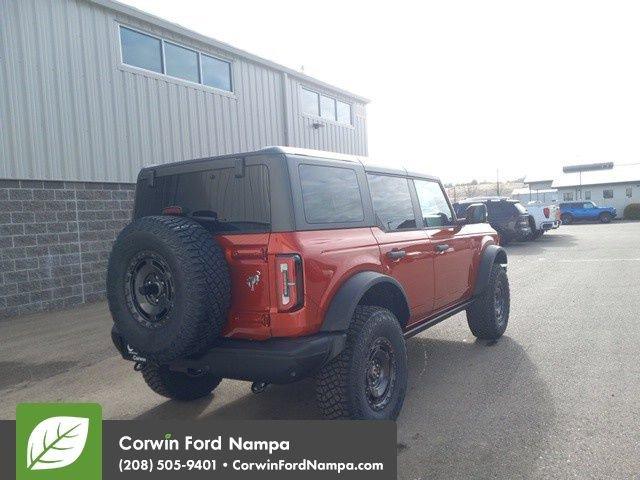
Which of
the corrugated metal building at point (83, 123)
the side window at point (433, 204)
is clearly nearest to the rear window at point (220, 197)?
the side window at point (433, 204)

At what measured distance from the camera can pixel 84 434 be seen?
2.99 metres

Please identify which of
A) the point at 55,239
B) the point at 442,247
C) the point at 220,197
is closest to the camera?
the point at 220,197

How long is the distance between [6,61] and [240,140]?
553cm

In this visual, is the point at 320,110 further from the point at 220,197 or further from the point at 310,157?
the point at 220,197

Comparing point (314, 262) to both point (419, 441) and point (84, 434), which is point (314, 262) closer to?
point (419, 441)

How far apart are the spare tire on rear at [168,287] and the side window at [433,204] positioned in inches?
94.5

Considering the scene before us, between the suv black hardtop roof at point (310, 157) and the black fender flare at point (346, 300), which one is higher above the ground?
the suv black hardtop roof at point (310, 157)

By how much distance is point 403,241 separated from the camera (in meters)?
4.15

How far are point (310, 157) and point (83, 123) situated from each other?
7.30 metres

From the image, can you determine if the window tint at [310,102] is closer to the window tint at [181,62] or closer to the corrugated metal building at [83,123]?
the corrugated metal building at [83,123]

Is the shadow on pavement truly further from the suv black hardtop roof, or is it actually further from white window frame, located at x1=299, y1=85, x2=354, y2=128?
white window frame, located at x1=299, y1=85, x2=354, y2=128

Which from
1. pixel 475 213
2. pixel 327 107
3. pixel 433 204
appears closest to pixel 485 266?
pixel 475 213

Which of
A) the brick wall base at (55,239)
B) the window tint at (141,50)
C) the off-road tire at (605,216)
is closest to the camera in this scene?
the brick wall base at (55,239)

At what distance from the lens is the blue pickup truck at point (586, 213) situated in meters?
32.5
